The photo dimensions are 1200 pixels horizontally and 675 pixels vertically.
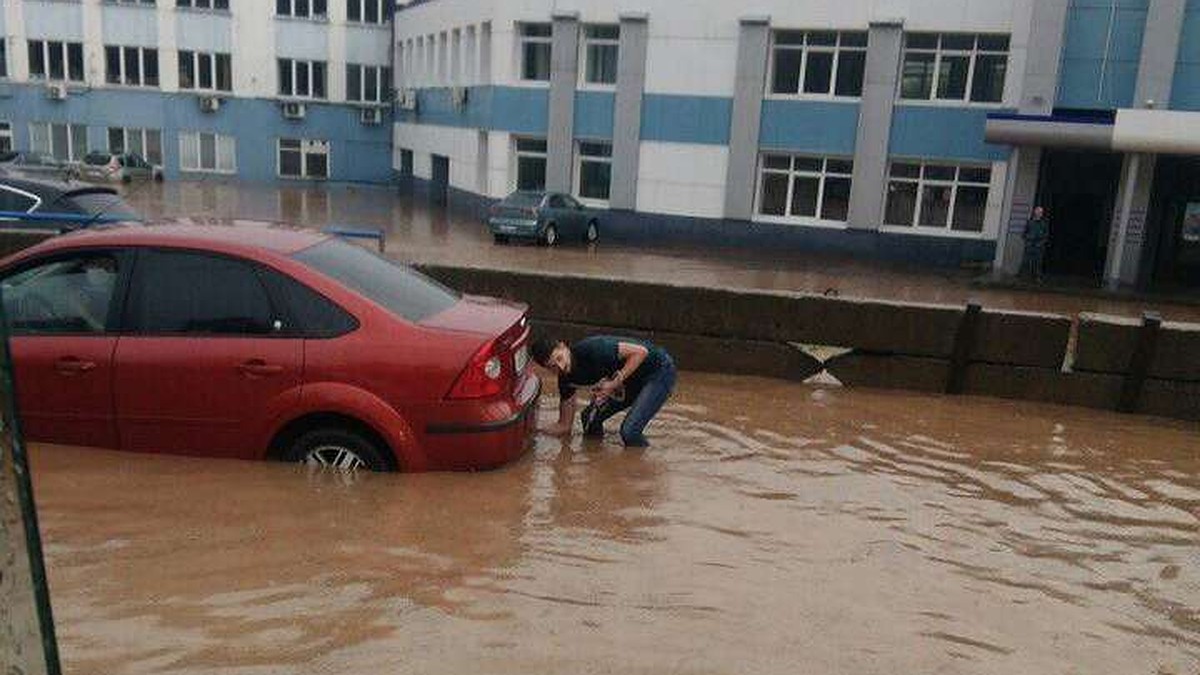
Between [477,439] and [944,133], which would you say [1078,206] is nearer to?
[944,133]

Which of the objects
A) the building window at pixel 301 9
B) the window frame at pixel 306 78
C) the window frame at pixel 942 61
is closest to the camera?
the window frame at pixel 942 61

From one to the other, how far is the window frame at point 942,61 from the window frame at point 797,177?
234 cm

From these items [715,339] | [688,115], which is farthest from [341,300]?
[688,115]

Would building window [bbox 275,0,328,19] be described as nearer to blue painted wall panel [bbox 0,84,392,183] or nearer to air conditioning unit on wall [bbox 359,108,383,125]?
blue painted wall panel [bbox 0,84,392,183]

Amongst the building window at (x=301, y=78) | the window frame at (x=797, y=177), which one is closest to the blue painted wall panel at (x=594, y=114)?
the window frame at (x=797, y=177)

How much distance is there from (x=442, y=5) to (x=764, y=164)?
15742 millimetres

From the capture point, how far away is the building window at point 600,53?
27203 millimetres

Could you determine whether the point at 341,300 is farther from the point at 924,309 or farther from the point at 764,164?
the point at 764,164

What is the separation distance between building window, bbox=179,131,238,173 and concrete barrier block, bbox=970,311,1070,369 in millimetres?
41511

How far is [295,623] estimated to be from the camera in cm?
380

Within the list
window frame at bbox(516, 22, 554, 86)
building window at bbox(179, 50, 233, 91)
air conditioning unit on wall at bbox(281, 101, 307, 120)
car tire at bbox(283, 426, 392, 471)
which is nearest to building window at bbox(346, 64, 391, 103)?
air conditioning unit on wall at bbox(281, 101, 307, 120)

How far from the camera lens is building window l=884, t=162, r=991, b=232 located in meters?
25.0

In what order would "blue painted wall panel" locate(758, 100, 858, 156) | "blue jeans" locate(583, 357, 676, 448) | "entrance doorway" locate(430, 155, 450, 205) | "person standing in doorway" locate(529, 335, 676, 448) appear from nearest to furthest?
"person standing in doorway" locate(529, 335, 676, 448) → "blue jeans" locate(583, 357, 676, 448) → "blue painted wall panel" locate(758, 100, 858, 156) → "entrance doorway" locate(430, 155, 450, 205)

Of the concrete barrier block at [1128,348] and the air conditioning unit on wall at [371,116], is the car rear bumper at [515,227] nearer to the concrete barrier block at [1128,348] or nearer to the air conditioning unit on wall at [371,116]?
the concrete barrier block at [1128,348]
